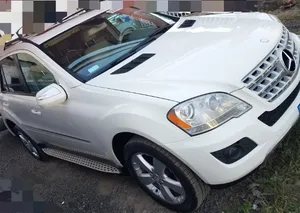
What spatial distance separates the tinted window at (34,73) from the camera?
10.8ft

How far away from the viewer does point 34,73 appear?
3.50 meters

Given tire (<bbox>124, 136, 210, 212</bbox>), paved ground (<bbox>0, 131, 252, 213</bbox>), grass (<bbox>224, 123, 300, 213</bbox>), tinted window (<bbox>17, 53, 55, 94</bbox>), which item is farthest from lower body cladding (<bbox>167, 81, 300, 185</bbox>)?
tinted window (<bbox>17, 53, 55, 94</bbox>)

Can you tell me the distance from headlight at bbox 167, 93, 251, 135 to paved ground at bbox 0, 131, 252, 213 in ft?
2.70

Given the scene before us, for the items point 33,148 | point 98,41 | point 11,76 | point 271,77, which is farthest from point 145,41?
point 33,148

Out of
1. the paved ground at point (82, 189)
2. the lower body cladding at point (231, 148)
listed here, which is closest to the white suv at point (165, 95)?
the lower body cladding at point (231, 148)

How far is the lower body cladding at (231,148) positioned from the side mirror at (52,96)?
104 centimetres

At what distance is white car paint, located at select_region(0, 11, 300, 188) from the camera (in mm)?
2359

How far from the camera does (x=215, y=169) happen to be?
2342 millimetres

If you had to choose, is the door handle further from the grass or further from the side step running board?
the grass

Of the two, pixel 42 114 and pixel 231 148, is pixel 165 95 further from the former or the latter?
pixel 42 114

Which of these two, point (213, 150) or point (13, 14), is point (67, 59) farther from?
point (213, 150)

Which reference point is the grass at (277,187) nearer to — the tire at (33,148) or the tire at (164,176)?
the tire at (164,176)

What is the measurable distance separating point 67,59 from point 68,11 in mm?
→ 959

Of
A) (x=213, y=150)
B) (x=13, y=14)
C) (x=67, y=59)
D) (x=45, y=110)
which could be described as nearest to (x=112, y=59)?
(x=67, y=59)
